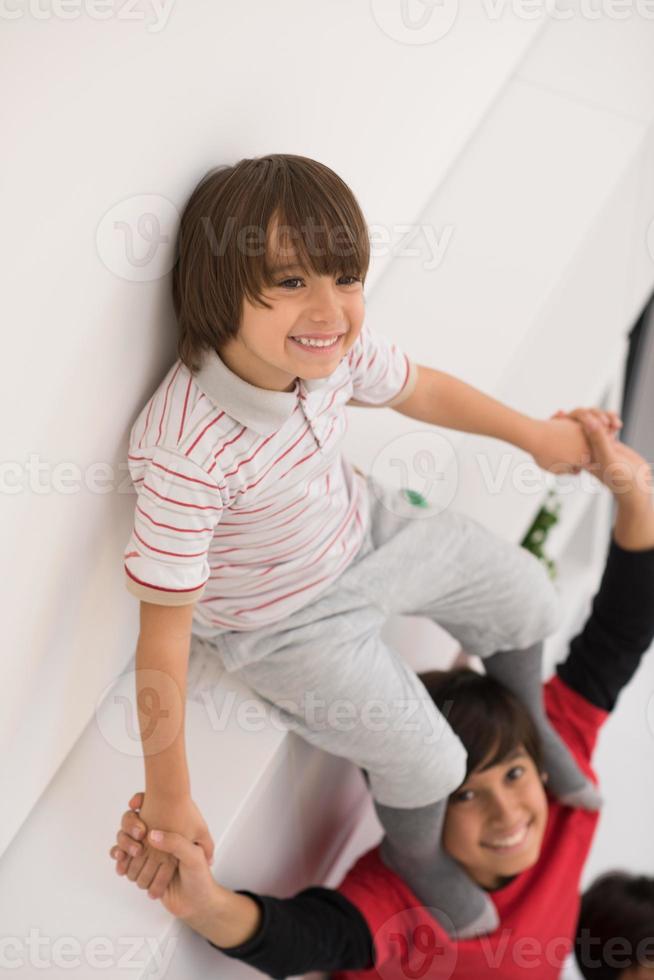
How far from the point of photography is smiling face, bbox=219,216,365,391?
65cm

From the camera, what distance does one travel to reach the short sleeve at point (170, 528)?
0.70m

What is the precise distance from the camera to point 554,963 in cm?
109

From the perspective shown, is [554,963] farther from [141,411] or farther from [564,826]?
[141,411]

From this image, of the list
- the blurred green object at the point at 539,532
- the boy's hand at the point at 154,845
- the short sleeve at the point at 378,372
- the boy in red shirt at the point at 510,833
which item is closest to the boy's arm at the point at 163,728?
the boy's hand at the point at 154,845

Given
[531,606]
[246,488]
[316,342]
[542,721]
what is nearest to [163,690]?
[246,488]

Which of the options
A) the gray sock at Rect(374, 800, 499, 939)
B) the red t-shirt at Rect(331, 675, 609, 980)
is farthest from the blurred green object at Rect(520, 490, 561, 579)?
the gray sock at Rect(374, 800, 499, 939)

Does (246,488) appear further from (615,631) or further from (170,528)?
(615,631)

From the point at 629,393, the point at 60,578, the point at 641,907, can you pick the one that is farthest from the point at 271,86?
the point at 629,393

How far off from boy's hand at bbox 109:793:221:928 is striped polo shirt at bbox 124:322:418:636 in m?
0.18

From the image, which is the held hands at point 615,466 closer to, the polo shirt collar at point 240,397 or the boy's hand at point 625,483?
the boy's hand at point 625,483

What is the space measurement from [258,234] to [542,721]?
68cm

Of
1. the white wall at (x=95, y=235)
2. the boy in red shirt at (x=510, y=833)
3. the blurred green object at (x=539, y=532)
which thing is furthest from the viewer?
the blurred green object at (x=539, y=532)

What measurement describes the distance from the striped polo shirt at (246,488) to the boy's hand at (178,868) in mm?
179

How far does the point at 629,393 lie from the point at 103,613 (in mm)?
1270
